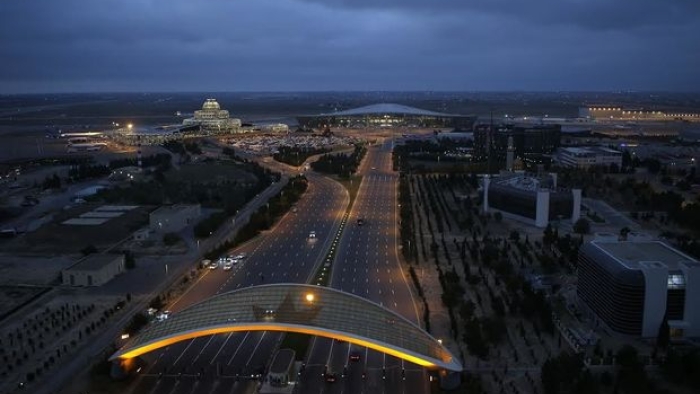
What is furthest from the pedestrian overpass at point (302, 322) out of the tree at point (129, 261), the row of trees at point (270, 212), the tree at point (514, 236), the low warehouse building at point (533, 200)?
the low warehouse building at point (533, 200)

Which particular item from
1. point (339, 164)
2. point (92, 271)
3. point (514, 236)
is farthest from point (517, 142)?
Result: point (92, 271)

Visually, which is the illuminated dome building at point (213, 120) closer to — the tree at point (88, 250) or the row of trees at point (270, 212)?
the row of trees at point (270, 212)

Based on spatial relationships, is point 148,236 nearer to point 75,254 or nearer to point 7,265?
point 75,254

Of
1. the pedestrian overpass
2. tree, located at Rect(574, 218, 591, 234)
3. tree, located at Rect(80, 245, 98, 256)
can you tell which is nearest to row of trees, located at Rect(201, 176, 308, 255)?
tree, located at Rect(80, 245, 98, 256)

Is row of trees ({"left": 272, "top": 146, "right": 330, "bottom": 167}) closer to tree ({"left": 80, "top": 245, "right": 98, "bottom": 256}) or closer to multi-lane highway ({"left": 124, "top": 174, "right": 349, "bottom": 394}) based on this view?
multi-lane highway ({"left": 124, "top": 174, "right": 349, "bottom": 394})

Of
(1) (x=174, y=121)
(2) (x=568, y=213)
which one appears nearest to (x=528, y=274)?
(2) (x=568, y=213)

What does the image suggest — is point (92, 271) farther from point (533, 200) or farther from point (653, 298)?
point (533, 200)
